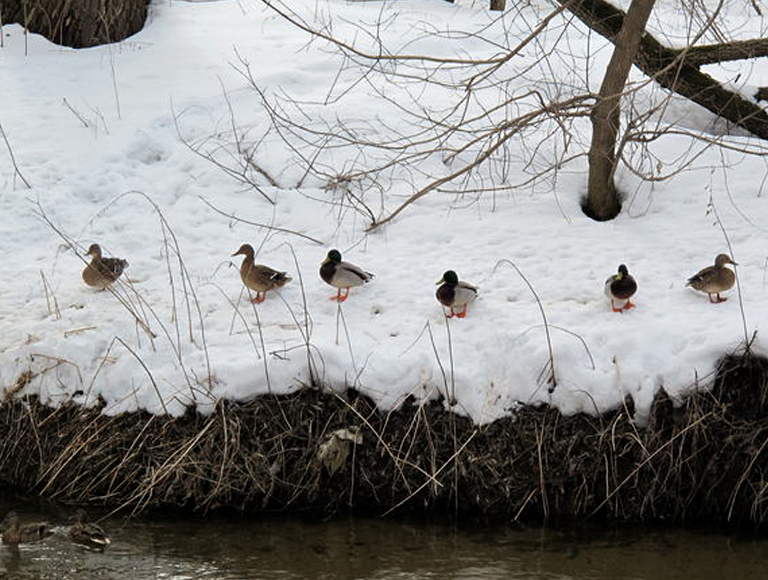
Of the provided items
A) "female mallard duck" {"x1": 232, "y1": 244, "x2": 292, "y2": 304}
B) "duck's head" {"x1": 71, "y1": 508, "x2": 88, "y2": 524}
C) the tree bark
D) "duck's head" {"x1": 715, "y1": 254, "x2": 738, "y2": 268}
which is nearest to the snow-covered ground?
"female mallard duck" {"x1": 232, "y1": 244, "x2": 292, "y2": 304}

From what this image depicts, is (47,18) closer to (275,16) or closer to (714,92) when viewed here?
(275,16)

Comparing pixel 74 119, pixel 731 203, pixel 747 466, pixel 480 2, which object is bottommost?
pixel 747 466

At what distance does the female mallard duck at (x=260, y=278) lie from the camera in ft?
24.6

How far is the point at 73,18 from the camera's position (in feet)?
36.5

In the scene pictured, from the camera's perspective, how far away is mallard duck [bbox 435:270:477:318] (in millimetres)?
7113

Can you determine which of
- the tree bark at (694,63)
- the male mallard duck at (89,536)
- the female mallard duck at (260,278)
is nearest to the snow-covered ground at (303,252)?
the female mallard duck at (260,278)

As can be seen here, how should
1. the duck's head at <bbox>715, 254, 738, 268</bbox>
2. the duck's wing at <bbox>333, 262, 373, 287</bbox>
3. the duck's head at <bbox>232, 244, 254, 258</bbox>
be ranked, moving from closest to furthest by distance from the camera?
the duck's head at <bbox>715, 254, 738, 268</bbox>, the duck's wing at <bbox>333, 262, 373, 287</bbox>, the duck's head at <bbox>232, 244, 254, 258</bbox>

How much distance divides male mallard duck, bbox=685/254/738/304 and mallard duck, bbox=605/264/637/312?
440mm

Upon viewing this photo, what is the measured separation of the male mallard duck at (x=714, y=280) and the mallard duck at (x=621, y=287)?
440 millimetres

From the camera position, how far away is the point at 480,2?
14344 millimetres

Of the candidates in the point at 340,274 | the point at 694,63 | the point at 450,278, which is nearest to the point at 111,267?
the point at 340,274

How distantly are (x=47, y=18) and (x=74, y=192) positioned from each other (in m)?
3.07

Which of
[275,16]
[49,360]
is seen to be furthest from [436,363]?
[275,16]

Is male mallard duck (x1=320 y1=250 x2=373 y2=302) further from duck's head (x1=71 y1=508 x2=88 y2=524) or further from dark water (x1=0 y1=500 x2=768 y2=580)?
duck's head (x1=71 y1=508 x2=88 y2=524)
